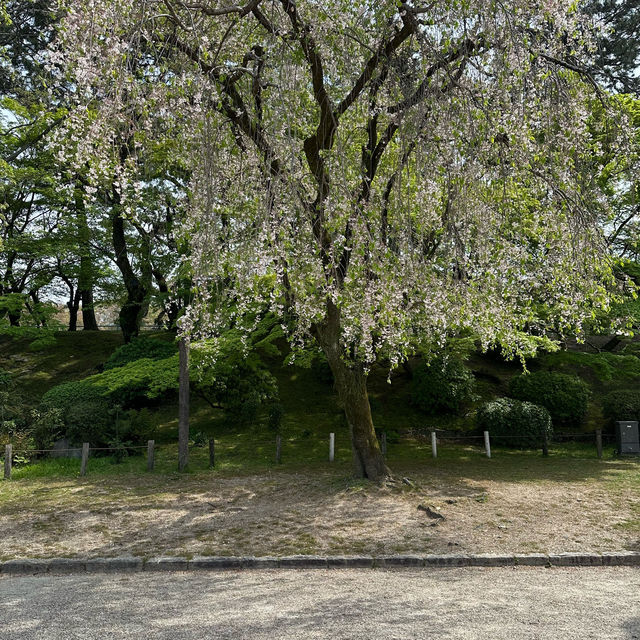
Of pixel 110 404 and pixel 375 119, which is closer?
pixel 375 119

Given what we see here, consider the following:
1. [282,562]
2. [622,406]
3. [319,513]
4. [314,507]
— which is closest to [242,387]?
[314,507]

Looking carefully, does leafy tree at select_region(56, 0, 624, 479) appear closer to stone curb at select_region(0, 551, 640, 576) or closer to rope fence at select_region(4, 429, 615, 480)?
stone curb at select_region(0, 551, 640, 576)

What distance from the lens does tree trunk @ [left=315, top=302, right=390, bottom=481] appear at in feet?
30.6

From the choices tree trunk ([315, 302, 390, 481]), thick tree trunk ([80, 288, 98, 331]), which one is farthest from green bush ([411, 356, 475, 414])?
thick tree trunk ([80, 288, 98, 331])

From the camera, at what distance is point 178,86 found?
22.7 ft

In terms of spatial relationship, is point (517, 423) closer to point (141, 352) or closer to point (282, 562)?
point (282, 562)

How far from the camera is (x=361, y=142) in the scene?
30.5 feet

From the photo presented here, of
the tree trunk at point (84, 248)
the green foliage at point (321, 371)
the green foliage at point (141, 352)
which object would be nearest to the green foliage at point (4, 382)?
the green foliage at point (141, 352)

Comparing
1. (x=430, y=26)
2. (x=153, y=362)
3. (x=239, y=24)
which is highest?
(x=239, y=24)

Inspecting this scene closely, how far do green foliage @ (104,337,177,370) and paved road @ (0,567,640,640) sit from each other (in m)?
9.90

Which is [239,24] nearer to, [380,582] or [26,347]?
[380,582]

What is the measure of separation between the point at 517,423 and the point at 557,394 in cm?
178

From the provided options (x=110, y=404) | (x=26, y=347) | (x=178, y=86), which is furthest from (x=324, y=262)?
(x=26, y=347)

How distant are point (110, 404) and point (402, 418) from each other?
8642mm
